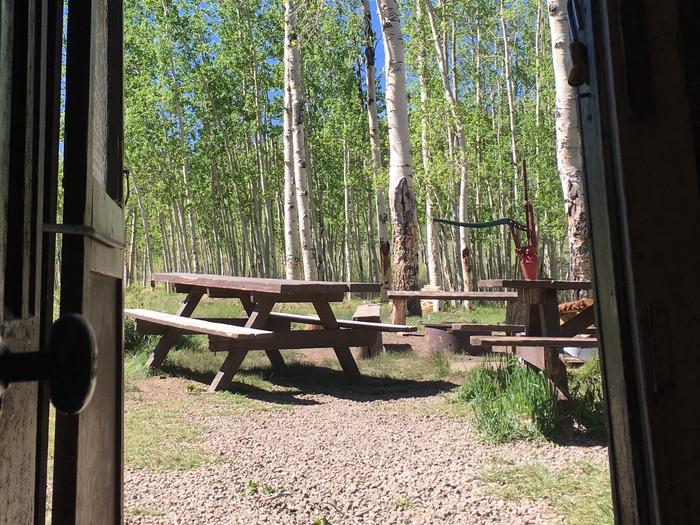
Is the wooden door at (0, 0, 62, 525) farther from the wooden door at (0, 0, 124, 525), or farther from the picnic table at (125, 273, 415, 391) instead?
the picnic table at (125, 273, 415, 391)

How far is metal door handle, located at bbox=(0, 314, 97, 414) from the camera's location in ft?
2.43

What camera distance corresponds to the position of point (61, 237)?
5.68ft

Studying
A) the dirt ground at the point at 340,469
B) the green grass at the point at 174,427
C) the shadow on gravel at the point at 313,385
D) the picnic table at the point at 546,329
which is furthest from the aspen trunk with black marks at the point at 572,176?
the green grass at the point at 174,427

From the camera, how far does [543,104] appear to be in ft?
100

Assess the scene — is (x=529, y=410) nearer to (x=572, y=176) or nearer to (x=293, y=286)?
(x=293, y=286)

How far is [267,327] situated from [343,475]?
4.35 metres

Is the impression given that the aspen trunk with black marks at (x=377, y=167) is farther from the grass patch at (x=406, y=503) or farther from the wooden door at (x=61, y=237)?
the wooden door at (x=61, y=237)

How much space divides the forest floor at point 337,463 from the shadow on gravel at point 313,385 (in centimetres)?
4

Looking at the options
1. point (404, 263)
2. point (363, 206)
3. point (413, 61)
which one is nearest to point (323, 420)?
point (404, 263)

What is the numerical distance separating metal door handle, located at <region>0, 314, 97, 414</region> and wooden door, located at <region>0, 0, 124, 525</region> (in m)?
0.02

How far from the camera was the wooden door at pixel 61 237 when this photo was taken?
3.47 feet

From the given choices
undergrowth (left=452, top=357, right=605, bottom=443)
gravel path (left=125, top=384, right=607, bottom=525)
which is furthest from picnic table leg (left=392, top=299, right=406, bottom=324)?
undergrowth (left=452, top=357, right=605, bottom=443)

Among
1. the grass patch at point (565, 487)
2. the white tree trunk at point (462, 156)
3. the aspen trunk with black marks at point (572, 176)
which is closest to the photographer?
the grass patch at point (565, 487)

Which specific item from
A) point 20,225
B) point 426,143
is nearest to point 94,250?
point 20,225
